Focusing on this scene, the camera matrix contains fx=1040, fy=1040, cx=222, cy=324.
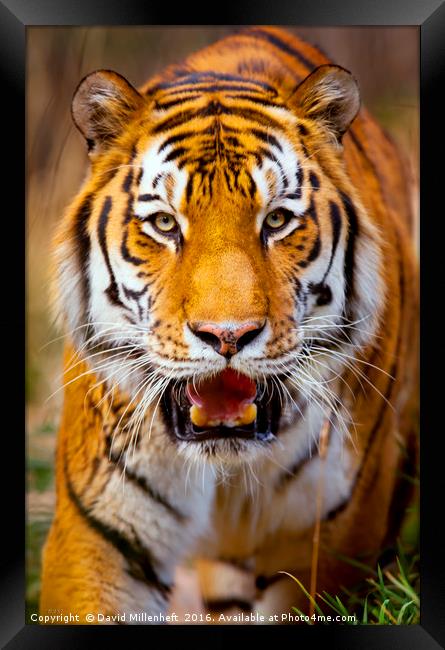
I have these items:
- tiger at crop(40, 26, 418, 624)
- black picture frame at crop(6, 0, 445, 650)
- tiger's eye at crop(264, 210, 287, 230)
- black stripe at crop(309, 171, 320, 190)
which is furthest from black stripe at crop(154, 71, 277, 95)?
tiger's eye at crop(264, 210, 287, 230)

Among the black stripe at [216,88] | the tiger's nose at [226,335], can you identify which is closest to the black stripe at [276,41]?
the black stripe at [216,88]

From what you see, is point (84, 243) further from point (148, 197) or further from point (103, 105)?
point (103, 105)

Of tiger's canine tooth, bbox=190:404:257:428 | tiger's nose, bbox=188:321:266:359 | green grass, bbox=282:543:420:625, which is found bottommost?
green grass, bbox=282:543:420:625

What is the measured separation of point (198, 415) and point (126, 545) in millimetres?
396

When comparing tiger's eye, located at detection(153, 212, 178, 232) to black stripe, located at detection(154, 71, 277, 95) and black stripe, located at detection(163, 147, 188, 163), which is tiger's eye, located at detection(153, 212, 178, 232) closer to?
black stripe, located at detection(163, 147, 188, 163)

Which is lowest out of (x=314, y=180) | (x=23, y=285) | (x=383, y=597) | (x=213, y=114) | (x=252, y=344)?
(x=383, y=597)

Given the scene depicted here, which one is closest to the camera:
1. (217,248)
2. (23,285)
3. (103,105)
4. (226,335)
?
(226,335)

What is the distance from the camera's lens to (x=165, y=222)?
220 centimetres

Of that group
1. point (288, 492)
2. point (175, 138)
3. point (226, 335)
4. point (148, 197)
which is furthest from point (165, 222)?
point (288, 492)

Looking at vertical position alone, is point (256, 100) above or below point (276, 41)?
below

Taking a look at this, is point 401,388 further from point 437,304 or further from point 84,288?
point 84,288

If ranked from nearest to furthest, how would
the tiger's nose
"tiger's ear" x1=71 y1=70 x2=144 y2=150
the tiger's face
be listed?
the tiger's nose → the tiger's face → "tiger's ear" x1=71 y1=70 x2=144 y2=150

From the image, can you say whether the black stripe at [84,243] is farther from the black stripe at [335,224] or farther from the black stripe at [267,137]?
the black stripe at [335,224]

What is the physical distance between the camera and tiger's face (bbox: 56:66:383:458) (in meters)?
2.13
